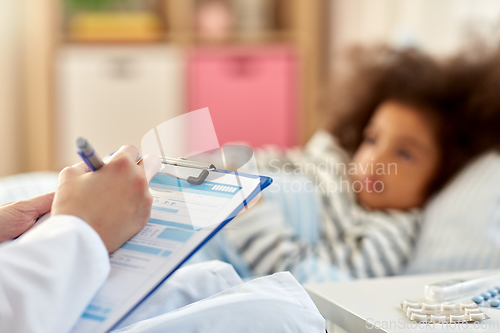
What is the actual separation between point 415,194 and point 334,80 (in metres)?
0.55

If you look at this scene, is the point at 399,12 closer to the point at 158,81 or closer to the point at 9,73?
the point at 158,81

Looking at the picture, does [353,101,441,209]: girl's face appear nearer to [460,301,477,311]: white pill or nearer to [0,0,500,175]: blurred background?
[460,301,477,311]: white pill

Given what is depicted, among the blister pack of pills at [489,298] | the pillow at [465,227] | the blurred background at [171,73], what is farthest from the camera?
the blurred background at [171,73]

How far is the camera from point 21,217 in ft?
1.43

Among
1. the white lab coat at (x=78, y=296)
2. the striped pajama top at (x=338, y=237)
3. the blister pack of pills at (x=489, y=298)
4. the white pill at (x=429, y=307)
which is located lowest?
the striped pajama top at (x=338, y=237)

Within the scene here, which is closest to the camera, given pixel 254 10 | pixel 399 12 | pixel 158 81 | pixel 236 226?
pixel 236 226

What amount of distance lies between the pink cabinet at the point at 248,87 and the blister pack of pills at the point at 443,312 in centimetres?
161

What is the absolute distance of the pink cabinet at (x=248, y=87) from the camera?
Answer: 2008mm

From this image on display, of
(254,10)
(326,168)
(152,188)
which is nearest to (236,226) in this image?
(326,168)

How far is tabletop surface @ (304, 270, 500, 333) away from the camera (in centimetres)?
38

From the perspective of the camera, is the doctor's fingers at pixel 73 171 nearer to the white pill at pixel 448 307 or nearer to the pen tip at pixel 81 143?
the pen tip at pixel 81 143

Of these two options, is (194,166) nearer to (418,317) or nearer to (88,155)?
(88,155)

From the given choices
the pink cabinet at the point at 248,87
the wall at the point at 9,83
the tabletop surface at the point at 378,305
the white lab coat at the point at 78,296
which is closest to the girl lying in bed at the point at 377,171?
the tabletop surface at the point at 378,305

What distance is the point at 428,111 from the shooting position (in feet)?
3.59
